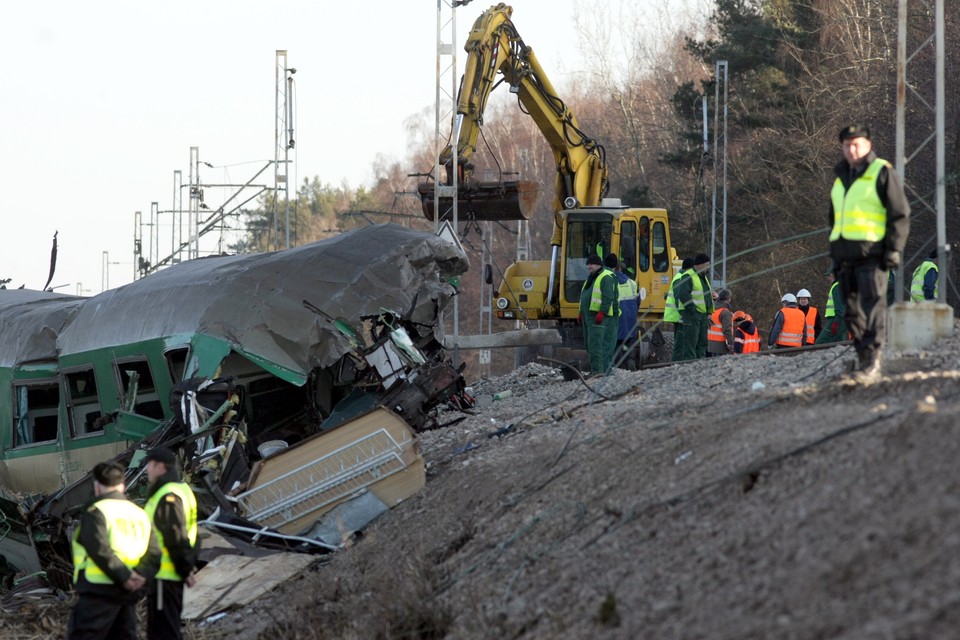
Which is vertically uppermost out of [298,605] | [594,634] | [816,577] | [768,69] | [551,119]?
[768,69]

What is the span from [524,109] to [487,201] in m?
2.19

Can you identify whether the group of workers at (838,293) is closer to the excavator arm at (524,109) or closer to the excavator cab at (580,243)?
the excavator cab at (580,243)

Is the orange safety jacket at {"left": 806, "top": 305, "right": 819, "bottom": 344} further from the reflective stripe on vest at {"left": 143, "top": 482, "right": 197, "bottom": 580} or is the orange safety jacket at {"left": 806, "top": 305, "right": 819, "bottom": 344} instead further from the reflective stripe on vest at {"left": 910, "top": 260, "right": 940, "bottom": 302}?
the reflective stripe on vest at {"left": 143, "top": 482, "right": 197, "bottom": 580}

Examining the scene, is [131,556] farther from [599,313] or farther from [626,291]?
[626,291]

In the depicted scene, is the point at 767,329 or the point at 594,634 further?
the point at 767,329

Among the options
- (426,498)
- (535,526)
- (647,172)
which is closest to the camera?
(535,526)

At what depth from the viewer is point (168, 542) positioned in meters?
7.38

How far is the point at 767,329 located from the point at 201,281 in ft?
78.0

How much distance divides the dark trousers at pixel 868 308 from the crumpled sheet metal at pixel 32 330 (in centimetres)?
918

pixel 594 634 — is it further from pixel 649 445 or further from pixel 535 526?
pixel 649 445

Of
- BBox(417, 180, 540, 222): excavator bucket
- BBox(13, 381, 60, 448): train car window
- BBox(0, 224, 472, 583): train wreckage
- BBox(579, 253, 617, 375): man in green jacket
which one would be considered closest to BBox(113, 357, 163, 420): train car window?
BBox(0, 224, 472, 583): train wreckage

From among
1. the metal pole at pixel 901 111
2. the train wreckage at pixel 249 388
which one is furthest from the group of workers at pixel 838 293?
the train wreckage at pixel 249 388

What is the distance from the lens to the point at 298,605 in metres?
8.15

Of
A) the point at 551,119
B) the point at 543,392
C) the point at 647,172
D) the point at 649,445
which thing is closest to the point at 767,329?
the point at 551,119
